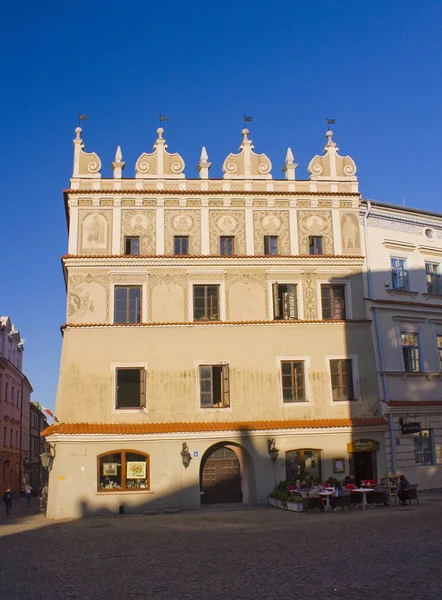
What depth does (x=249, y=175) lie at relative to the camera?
33000 millimetres

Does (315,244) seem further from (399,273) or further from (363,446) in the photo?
(363,446)

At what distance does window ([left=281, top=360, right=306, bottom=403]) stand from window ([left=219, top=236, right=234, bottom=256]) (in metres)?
6.02

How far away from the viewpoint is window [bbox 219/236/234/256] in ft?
105

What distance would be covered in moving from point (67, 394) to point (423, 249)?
20443 millimetres

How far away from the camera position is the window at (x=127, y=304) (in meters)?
30.7

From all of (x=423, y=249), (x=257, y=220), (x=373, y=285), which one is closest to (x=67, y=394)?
(x=257, y=220)

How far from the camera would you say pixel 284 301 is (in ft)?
104

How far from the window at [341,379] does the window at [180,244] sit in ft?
29.5

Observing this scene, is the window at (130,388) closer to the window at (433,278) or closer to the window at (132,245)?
the window at (132,245)

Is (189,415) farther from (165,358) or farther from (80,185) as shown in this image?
(80,185)

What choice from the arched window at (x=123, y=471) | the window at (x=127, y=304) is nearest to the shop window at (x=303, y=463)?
the arched window at (x=123, y=471)

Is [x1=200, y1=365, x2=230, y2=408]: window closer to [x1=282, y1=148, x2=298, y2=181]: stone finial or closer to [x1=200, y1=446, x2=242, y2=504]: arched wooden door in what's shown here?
[x1=200, y1=446, x2=242, y2=504]: arched wooden door

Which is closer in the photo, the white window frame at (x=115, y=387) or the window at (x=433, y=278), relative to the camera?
the white window frame at (x=115, y=387)

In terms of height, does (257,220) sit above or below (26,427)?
above
